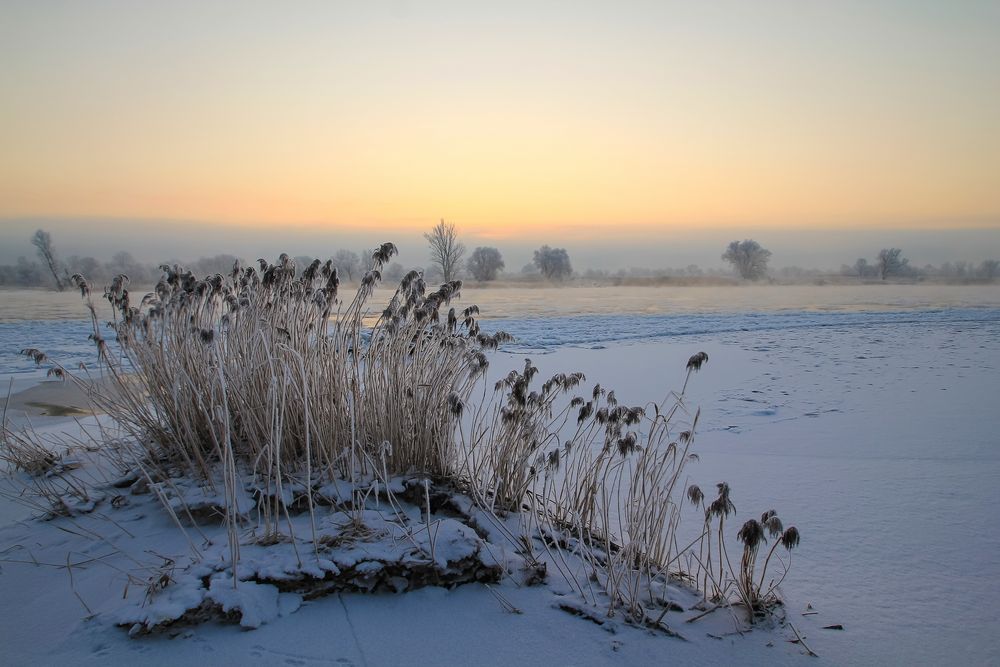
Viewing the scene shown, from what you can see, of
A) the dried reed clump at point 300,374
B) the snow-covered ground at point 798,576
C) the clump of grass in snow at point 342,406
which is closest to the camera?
the snow-covered ground at point 798,576

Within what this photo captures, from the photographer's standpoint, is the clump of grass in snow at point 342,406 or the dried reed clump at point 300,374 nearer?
the clump of grass in snow at point 342,406

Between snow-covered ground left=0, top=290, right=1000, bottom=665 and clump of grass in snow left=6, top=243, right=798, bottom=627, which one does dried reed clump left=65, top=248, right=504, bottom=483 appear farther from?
snow-covered ground left=0, top=290, right=1000, bottom=665

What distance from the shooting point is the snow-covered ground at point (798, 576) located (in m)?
2.12

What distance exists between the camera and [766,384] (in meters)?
8.05

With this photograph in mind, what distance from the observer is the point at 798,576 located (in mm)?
2920

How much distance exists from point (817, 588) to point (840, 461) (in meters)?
2.23

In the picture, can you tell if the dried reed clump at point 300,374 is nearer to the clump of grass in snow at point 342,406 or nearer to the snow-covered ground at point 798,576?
the clump of grass in snow at point 342,406

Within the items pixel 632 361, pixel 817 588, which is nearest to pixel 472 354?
pixel 817 588

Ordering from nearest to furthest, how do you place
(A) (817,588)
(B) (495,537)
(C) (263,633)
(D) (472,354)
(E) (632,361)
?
(C) (263,633) < (A) (817,588) < (B) (495,537) < (D) (472,354) < (E) (632,361)

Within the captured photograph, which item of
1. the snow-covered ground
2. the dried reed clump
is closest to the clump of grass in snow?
the dried reed clump

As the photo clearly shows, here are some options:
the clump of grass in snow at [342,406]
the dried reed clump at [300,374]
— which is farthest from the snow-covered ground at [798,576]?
the dried reed clump at [300,374]

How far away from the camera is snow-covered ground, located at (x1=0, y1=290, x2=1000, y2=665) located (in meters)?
2.12

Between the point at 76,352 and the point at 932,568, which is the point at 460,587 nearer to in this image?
the point at 932,568

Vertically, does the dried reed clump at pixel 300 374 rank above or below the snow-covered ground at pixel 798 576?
above
